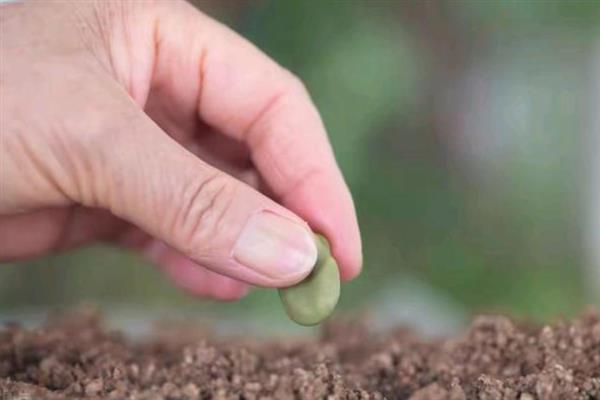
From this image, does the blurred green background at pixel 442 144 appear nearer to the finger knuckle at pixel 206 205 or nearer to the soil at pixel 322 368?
the soil at pixel 322 368

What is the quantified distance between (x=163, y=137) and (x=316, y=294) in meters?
0.24

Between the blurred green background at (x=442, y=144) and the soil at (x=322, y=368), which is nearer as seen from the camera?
the soil at (x=322, y=368)

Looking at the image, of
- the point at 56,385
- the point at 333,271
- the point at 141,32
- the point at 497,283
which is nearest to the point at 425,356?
the point at 333,271

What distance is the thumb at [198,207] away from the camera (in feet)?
3.30

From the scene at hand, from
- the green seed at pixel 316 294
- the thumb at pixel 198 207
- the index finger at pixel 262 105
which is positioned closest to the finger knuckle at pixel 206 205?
the thumb at pixel 198 207

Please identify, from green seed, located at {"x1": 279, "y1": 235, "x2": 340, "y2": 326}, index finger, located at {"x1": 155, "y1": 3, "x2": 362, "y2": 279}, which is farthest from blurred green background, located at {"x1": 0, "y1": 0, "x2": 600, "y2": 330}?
green seed, located at {"x1": 279, "y1": 235, "x2": 340, "y2": 326}

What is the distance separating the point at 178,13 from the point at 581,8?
145cm

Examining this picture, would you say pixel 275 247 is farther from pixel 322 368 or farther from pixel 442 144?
pixel 442 144

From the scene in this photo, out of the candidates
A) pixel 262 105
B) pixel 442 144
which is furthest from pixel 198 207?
A: pixel 442 144

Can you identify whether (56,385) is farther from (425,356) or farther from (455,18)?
(455,18)

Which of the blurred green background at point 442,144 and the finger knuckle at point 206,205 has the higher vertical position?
the blurred green background at point 442,144

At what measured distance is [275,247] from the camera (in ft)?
3.37

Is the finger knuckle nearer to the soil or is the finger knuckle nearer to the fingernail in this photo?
the fingernail

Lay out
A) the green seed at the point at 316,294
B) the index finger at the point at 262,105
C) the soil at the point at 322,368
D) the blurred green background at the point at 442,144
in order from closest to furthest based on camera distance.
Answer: the soil at the point at 322,368
the green seed at the point at 316,294
the index finger at the point at 262,105
the blurred green background at the point at 442,144
